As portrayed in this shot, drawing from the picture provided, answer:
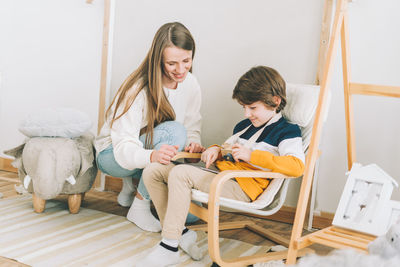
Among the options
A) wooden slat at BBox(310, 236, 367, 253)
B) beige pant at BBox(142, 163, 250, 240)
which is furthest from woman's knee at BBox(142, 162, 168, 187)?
wooden slat at BBox(310, 236, 367, 253)

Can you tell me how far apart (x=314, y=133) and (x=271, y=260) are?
50cm

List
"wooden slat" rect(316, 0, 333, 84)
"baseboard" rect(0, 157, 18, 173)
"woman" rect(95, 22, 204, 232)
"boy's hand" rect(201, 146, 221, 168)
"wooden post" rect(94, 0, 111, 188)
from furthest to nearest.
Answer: "baseboard" rect(0, 157, 18, 173) < "wooden post" rect(94, 0, 111, 188) < "wooden slat" rect(316, 0, 333, 84) < "woman" rect(95, 22, 204, 232) < "boy's hand" rect(201, 146, 221, 168)

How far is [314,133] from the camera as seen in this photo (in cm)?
136

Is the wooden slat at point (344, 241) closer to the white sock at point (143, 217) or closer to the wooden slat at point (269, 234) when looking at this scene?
the wooden slat at point (269, 234)

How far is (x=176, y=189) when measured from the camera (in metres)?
1.43

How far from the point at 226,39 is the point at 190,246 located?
1.09m

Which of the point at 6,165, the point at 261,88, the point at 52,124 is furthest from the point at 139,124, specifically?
the point at 6,165

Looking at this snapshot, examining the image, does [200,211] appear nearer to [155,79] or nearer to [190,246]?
[190,246]

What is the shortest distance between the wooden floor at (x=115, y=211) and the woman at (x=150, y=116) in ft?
0.96

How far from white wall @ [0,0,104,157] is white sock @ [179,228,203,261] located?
114cm

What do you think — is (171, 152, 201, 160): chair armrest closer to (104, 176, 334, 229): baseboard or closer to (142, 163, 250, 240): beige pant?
(142, 163, 250, 240): beige pant

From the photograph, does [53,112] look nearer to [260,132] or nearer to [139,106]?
[139,106]

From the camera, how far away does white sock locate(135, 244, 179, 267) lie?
139 cm

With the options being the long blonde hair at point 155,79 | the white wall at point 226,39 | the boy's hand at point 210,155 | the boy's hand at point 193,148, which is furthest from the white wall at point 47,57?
the boy's hand at point 210,155
